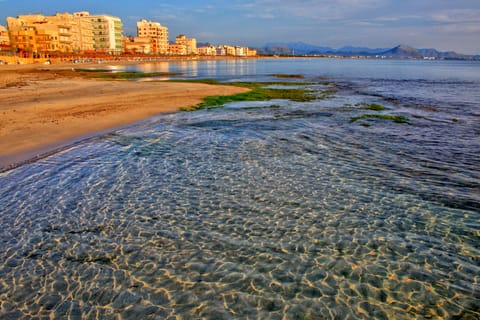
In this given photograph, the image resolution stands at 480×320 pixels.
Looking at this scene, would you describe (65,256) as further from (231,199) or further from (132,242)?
(231,199)

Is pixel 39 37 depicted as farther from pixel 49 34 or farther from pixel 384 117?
pixel 384 117

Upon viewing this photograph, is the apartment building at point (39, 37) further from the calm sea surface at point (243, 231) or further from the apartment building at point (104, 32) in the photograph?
the calm sea surface at point (243, 231)

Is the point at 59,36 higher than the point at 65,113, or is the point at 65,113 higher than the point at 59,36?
the point at 59,36

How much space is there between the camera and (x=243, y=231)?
8.30 meters

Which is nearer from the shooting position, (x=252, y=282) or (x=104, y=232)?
(x=252, y=282)

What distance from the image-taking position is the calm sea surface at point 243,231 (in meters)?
6.05

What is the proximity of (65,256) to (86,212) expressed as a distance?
2.12 metres

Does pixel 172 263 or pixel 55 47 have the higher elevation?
pixel 55 47

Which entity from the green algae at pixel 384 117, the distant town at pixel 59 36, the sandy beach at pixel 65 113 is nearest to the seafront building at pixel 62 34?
the distant town at pixel 59 36

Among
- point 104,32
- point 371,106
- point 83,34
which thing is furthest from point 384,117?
point 104,32

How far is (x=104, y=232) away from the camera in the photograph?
825 cm

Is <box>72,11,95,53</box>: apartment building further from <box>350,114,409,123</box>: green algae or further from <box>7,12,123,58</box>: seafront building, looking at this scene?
<box>350,114,409,123</box>: green algae

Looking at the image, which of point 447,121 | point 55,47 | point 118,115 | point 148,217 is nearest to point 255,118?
point 118,115

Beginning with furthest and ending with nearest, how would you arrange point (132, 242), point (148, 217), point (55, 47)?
1. point (55, 47)
2. point (148, 217)
3. point (132, 242)
